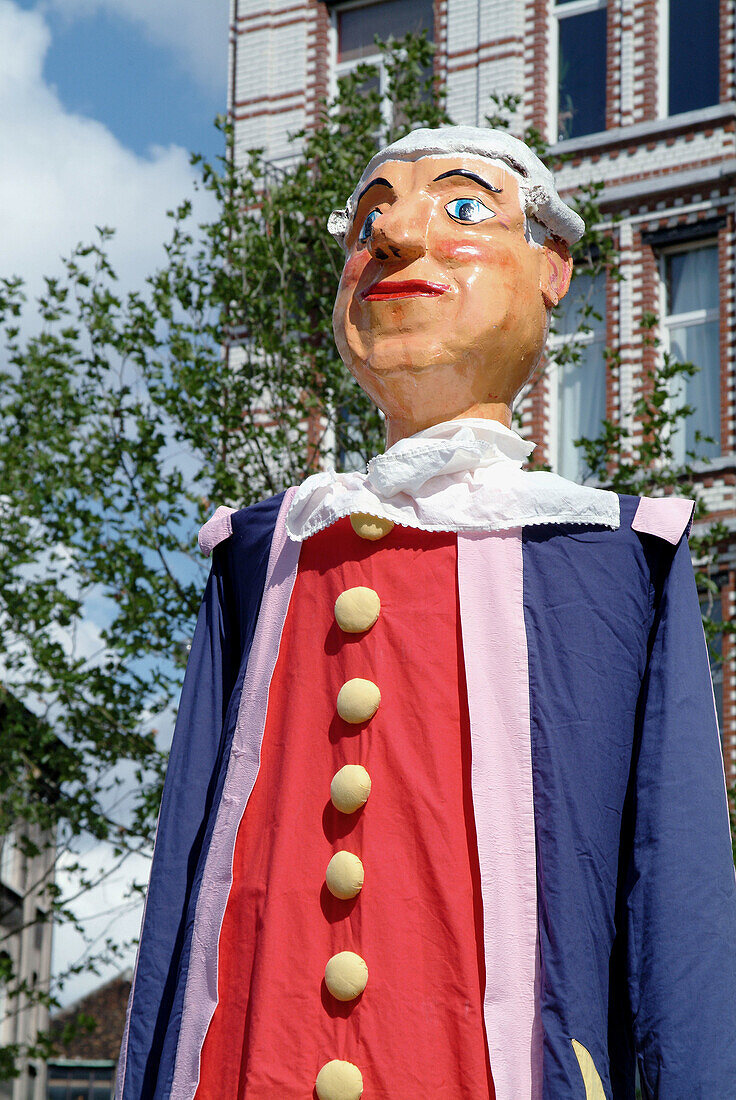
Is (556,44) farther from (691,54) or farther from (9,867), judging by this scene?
(9,867)

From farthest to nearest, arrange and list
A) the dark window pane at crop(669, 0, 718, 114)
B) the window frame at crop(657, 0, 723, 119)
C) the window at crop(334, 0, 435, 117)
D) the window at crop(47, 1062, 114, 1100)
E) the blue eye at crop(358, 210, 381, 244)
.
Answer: the window at crop(47, 1062, 114, 1100), the window at crop(334, 0, 435, 117), the window frame at crop(657, 0, 723, 119), the dark window pane at crop(669, 0, 718, 114), the blue eye at crop(358, 210, 381, 244)

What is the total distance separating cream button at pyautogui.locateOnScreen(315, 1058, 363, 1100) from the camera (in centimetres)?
242

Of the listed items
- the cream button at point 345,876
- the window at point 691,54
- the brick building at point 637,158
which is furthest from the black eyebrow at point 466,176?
the window at point 691,54

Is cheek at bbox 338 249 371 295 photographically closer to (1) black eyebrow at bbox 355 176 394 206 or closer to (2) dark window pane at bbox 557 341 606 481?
(1) black eyebrow at bbox 355 176 394 206

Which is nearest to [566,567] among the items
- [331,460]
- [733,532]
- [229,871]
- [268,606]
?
[268,606]

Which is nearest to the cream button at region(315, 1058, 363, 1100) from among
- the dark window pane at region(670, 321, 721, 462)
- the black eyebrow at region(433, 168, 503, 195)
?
the black eyebrow at region(433, 168, 503, 195)

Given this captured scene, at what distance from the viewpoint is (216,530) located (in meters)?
3.14

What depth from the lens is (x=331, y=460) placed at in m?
10.6

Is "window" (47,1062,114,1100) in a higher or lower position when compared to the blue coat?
lower

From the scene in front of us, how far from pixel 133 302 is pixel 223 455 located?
119 cm

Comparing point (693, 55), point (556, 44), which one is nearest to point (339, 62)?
point (556, 44)

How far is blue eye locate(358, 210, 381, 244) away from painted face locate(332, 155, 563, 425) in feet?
0.07

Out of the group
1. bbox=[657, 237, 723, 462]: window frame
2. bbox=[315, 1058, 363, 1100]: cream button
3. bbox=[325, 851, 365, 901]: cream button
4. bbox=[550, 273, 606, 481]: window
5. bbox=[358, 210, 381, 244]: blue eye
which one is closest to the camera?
bbox=[315, 1058, 363, 1100]: cream button

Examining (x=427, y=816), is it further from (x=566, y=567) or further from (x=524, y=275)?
(x=524, y=275)
